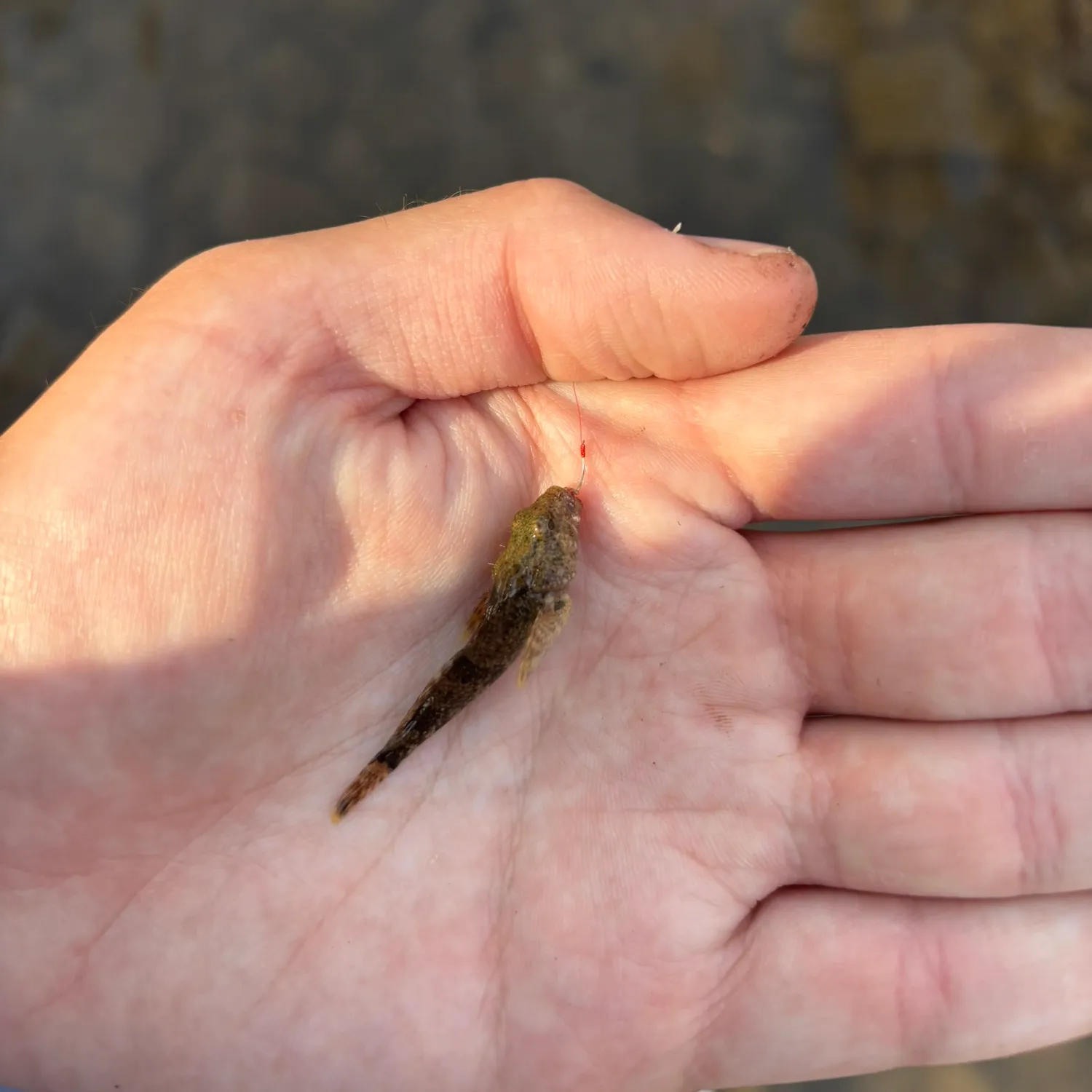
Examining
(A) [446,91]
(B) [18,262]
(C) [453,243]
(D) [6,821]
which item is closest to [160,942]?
(D) [6,821]

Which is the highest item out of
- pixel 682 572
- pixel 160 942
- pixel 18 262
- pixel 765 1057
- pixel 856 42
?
pixel 856 42

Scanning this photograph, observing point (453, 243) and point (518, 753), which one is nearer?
point (453, 243)

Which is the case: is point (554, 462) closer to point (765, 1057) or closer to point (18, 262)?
point (765, 1057)

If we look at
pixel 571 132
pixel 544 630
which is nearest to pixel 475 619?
pixel 544 630

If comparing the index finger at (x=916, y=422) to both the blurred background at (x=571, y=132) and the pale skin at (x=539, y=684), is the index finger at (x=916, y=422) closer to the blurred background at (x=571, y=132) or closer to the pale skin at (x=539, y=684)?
the pale skin at (x=539, y=684)

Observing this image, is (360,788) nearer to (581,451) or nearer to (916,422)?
(581,451)

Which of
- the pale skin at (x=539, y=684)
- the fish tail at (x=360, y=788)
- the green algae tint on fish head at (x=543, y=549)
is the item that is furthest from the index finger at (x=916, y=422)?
the fish tail at (x=360, y=788)
